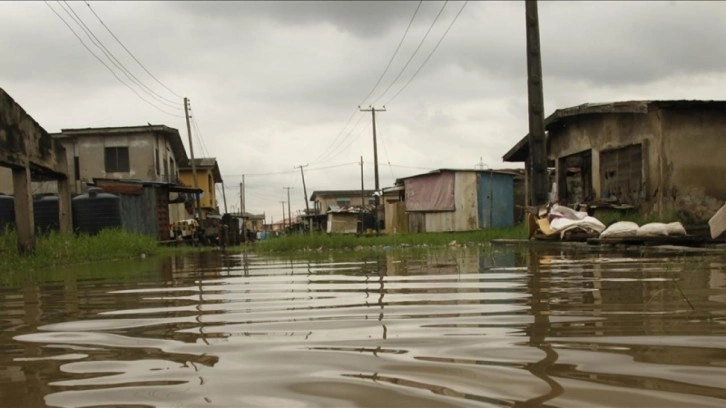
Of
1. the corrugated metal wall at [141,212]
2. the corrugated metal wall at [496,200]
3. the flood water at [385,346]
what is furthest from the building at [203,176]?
the flood water at [385,346]

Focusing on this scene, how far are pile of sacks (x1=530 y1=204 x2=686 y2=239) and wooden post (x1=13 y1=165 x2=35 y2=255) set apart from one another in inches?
364

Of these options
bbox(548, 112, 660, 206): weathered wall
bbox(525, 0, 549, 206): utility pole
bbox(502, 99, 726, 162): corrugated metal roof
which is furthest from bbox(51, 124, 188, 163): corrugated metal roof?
bbox(525, 0, 549, 206): utility pole

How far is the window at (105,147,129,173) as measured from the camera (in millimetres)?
28328

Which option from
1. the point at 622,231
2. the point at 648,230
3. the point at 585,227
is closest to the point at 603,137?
the point at 585,227

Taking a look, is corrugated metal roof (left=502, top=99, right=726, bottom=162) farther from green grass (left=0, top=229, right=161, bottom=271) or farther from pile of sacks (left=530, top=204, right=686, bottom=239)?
green grass (left=0, top=229, right=161, bottom=271)

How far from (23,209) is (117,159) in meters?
19.2

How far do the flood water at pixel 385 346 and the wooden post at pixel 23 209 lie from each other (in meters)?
6.82

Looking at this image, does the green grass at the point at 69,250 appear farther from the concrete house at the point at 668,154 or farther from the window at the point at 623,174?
the window at the point at 623,174

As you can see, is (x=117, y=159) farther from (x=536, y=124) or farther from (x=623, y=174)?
(x=623, y=174)

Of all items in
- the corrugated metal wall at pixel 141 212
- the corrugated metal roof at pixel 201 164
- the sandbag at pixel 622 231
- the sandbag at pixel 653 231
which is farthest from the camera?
the corrugated metal roof at pixel 201 164

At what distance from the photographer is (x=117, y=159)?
93.4ft

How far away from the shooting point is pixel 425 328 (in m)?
2.51

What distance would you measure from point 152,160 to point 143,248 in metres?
16.7

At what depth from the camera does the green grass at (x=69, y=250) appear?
29.2 feet
